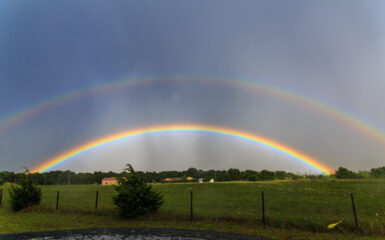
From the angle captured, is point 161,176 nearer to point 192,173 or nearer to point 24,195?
point 192,173

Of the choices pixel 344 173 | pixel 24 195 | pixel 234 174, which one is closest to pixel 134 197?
pixel 24 195

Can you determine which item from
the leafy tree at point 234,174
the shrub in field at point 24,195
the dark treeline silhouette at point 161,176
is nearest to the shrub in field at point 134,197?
the shrub in field at point 24,195

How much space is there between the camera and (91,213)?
52.6 ft

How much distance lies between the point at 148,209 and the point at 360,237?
34.1 ft

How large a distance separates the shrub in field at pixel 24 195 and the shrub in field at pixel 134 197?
9.24m

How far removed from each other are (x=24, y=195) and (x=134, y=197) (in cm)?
1062

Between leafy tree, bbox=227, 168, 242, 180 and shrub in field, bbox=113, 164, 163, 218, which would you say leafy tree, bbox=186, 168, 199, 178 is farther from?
shrub in field, bbox=113, 164, 163, 218

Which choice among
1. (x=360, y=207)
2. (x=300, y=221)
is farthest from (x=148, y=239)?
(x=360, y=207)

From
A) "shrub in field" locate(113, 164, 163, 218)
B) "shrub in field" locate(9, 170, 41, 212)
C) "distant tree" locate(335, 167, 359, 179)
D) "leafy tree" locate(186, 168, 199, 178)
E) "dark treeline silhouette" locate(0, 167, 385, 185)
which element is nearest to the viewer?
"shrub in field" locate(113, 164, 163, 218)

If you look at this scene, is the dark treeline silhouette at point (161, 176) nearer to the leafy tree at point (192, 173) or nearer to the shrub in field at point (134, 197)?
the leafy tree at point (192, 173)

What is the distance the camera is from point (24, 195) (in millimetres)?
18844

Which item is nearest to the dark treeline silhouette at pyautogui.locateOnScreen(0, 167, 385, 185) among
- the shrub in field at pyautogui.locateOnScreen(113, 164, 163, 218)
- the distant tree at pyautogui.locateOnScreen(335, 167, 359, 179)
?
the distant tree at pyautogui.locateOnScreen(335, 167, 359, 179)

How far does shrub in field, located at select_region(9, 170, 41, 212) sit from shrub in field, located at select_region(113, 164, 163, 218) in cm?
924

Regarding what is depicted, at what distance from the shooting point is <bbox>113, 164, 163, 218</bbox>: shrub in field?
1412cm
